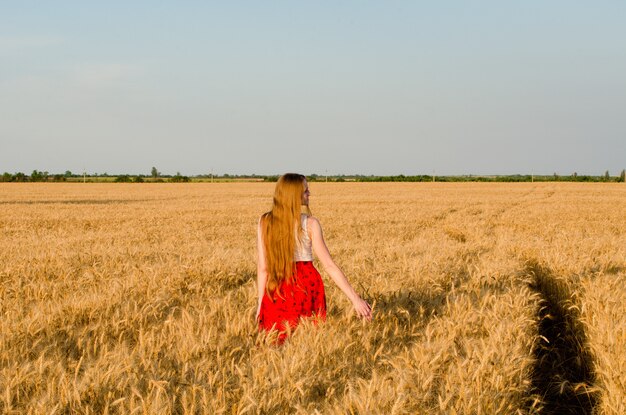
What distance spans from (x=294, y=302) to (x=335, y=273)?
19.1 inches

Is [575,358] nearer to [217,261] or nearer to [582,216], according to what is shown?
[217,261]

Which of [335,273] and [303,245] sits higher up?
[303,245]

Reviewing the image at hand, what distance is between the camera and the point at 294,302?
16.5 feet

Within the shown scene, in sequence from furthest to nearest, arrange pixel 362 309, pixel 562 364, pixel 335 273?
pixel 562 364, pixel 335 273, pixel 362 309

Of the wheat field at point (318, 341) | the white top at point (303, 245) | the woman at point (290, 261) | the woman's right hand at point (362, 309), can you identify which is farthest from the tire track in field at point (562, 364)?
the white top at point (303, 245)

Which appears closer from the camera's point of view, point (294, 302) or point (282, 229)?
point (282, 229)

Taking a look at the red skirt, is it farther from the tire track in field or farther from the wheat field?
the tire track in field

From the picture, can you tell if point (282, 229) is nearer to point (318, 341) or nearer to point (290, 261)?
point (290, 261)

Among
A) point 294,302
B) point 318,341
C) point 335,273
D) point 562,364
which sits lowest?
point 562,364

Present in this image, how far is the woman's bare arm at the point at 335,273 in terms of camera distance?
4613mm

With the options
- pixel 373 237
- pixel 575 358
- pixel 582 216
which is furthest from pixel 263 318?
pixel 582 216

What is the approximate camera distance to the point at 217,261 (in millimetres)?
8250

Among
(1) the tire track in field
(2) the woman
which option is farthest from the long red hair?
(1) the tire track in field

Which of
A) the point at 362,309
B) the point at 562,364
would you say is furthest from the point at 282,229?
the point at 562,364
